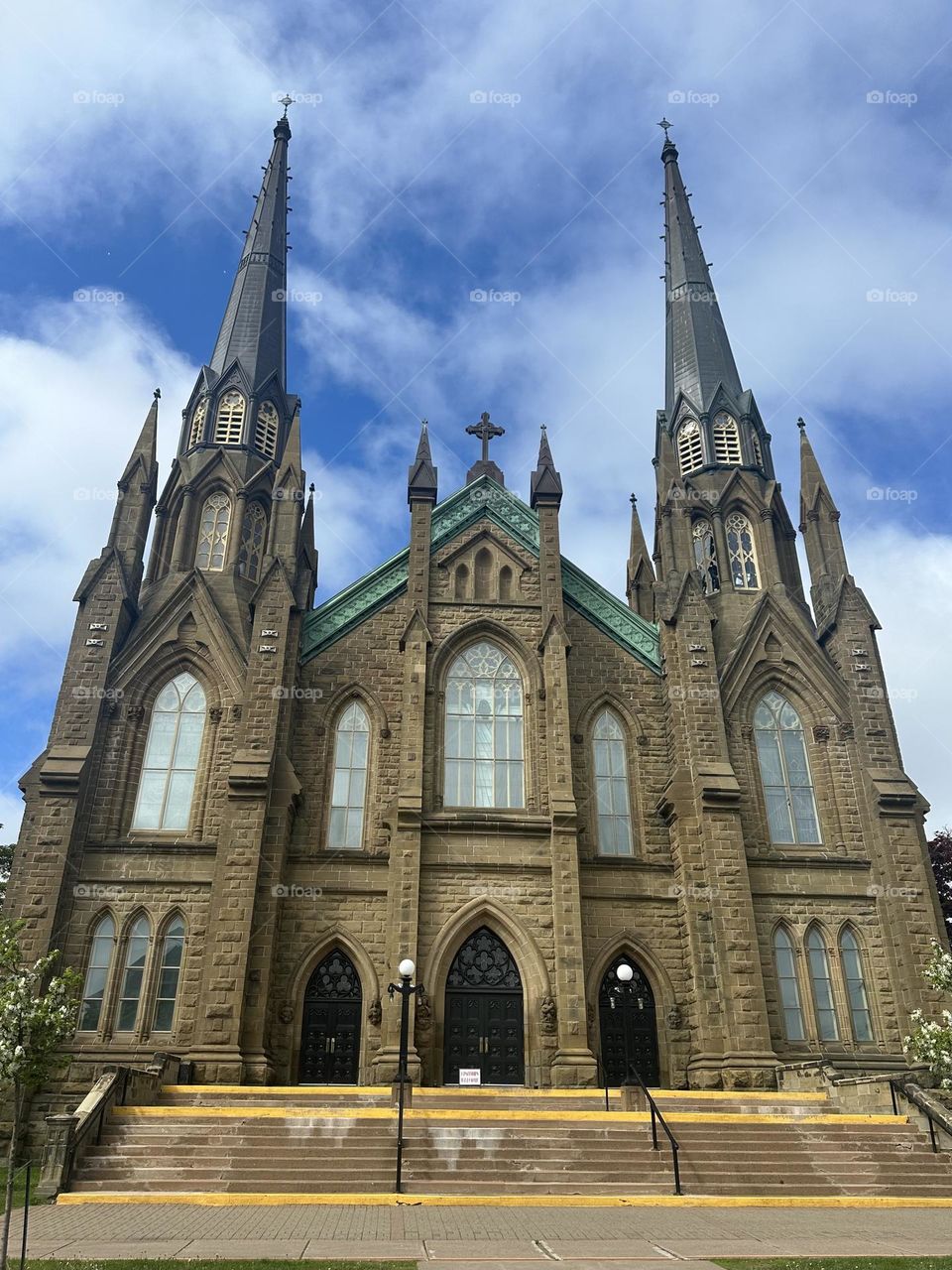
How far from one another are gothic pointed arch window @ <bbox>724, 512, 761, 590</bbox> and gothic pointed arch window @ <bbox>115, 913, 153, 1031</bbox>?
16932 mm

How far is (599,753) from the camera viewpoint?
2331 cm

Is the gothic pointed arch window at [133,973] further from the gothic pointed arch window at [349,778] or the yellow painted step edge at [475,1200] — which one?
the yellow painted step edge at [475,1200]

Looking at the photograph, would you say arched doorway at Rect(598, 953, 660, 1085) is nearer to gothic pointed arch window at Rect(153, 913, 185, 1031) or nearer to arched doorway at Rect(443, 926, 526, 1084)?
arched doorway at Rect(443, 926, 526, 1084)

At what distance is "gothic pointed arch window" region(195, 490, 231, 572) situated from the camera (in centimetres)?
2628

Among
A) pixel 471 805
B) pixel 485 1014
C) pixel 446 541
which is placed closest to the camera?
pixel 485 1014

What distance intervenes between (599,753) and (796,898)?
5335 millimetres

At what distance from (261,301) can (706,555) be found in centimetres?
1661

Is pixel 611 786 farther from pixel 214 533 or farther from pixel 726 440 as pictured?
pixel 214 533

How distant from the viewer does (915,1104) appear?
1535cm

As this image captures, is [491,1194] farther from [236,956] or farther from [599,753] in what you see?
[599,753]

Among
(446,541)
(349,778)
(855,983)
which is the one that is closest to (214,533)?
(446,541)

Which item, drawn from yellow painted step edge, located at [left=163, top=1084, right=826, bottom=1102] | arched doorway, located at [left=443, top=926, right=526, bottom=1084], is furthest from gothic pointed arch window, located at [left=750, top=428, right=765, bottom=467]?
yellow painted step edge, located at [left=163, top=1084, right=826, bottom=1102]

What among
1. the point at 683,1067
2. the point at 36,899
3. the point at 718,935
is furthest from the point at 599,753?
the point at 36,899

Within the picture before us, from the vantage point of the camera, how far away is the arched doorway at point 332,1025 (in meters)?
19.7
